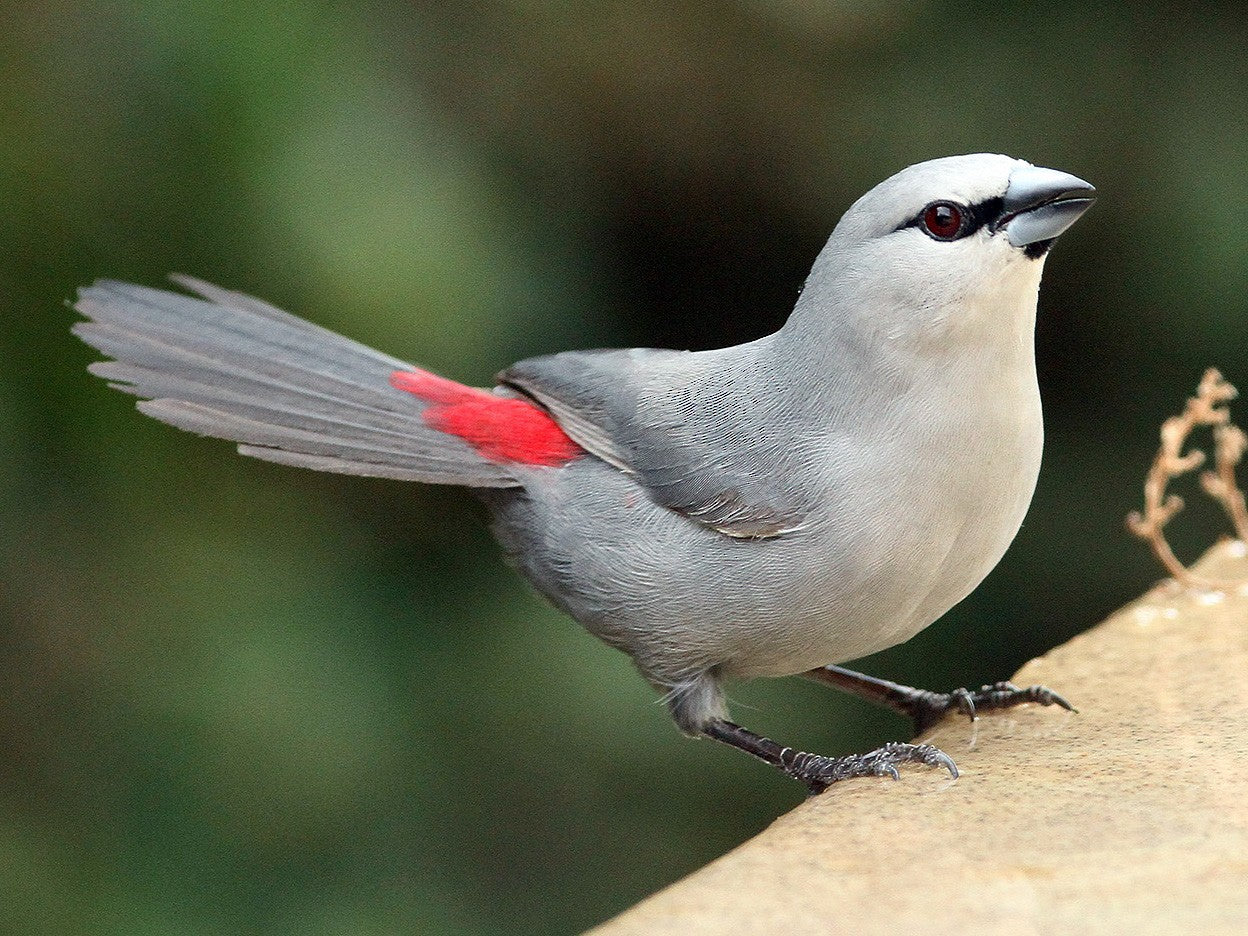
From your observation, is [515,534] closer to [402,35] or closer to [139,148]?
[139,148]

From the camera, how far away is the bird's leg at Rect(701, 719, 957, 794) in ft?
7.59

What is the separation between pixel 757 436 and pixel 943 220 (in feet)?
1.56

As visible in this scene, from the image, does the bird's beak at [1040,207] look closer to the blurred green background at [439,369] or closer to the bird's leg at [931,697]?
the bird's leg at [931,697]

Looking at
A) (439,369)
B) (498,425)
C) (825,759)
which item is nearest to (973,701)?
(825,759)

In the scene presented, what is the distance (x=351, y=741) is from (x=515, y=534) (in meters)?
0.91

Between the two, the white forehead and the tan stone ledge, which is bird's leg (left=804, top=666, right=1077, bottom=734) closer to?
the tan stone ledge

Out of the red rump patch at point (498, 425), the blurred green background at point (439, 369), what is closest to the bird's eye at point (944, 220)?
the red rump patch at point (498, 425)

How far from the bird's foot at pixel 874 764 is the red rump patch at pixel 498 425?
733mm

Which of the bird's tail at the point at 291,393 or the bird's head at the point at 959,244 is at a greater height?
the bird's head at the point at 959,244

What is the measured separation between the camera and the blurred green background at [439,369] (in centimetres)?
336

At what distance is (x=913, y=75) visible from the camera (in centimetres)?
422

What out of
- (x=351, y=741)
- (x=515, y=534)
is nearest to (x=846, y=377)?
(x=515, y=534)

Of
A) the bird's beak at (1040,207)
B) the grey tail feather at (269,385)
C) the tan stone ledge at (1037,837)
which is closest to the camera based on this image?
the tan stone ledge at (1037,837)

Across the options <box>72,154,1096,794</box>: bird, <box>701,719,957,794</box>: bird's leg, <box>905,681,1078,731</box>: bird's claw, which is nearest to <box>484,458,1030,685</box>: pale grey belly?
Result: <box>72,154,1096,794</box>: bird
